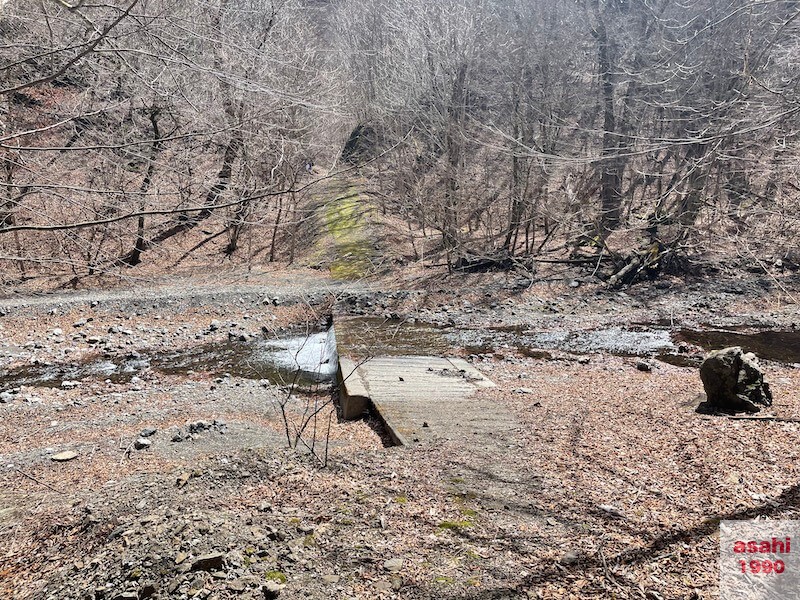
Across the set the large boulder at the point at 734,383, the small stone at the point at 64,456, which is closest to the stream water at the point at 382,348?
the small stone at the point at 64,456

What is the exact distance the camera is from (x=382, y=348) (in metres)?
10.6

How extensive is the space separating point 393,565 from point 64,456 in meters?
4.69

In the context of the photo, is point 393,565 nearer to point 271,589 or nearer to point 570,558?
point 271,589

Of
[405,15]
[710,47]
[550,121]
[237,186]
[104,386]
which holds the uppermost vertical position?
[405,15]

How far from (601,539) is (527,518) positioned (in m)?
0.46

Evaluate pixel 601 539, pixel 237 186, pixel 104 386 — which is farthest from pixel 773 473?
pixel 104 386

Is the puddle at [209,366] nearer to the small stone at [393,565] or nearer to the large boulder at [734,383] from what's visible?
the large boulder at [734,383]

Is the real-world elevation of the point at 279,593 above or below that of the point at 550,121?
below

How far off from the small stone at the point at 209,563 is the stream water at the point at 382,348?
244 inches

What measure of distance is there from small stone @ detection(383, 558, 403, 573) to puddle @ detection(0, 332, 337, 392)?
232 inches

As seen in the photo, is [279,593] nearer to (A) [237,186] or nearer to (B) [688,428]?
(A) [237,186]

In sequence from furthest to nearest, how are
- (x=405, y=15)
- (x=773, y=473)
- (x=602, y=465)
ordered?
1. (x=405, y=15)
2. (x=602, y=465)
3. (x=773, y=473)

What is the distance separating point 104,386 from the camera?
8.90 metres

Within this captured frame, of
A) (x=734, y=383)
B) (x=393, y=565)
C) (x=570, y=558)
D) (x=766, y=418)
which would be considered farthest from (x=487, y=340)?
(x=393, y=565)
